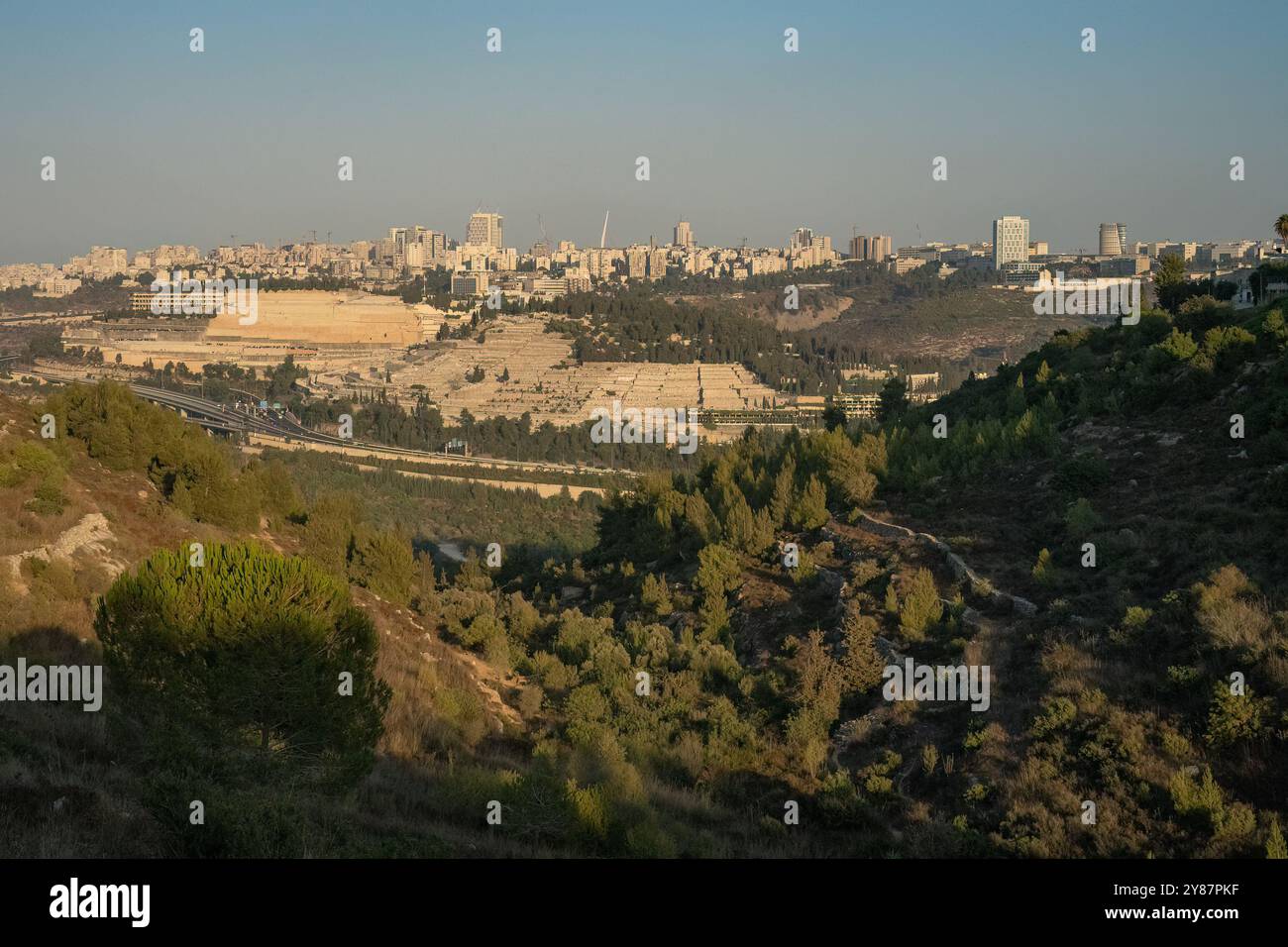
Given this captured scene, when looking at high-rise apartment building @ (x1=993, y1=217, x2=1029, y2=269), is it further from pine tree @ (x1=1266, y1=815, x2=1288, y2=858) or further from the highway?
pine tree @ (x1=1266, y1=815, x2=1288, y2=858)

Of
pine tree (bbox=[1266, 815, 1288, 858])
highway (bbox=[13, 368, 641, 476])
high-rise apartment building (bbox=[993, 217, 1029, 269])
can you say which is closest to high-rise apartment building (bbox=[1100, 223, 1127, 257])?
high-rise apartment building (bbox=[993, 217, 1029, 269])

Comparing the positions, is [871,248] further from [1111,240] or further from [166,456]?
[166,456]

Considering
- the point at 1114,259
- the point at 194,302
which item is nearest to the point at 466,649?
the point at 194,302

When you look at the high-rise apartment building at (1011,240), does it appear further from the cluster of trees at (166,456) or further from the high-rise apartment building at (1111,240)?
the cluster of trees at (166,456)

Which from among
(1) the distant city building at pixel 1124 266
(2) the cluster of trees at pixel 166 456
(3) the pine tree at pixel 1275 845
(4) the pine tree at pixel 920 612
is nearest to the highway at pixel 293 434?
(2) the cluster of trees at pixel 166 456
